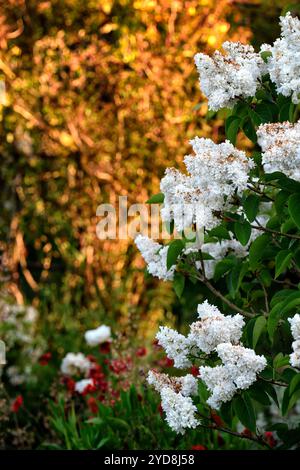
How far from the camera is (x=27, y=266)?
609cm

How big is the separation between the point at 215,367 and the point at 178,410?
0.17 m

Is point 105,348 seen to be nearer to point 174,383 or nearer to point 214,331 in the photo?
point 174,383

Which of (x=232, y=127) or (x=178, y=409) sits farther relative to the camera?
(x=232, y=127)

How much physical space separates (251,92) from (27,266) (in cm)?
401

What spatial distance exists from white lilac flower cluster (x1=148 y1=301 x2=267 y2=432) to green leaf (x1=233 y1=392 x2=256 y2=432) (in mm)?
31

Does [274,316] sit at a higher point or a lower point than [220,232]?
lower

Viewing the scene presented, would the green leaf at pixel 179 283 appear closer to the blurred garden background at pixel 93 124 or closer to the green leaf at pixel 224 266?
the green leaf at pixel 224 266

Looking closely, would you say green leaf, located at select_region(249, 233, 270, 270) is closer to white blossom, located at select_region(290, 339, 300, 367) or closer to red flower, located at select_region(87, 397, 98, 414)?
white blossom, located at select_region(290, 339, 300, 367)

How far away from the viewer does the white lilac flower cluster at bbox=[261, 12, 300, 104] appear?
2.23m

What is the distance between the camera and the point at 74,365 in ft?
14.0

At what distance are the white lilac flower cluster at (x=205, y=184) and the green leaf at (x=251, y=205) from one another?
0.04 metres

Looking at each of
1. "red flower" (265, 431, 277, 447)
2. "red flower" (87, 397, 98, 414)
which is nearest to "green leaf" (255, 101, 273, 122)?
"red flower" (265, 431, 277, 447)

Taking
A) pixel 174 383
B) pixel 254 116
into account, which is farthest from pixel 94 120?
pixel 174 383
